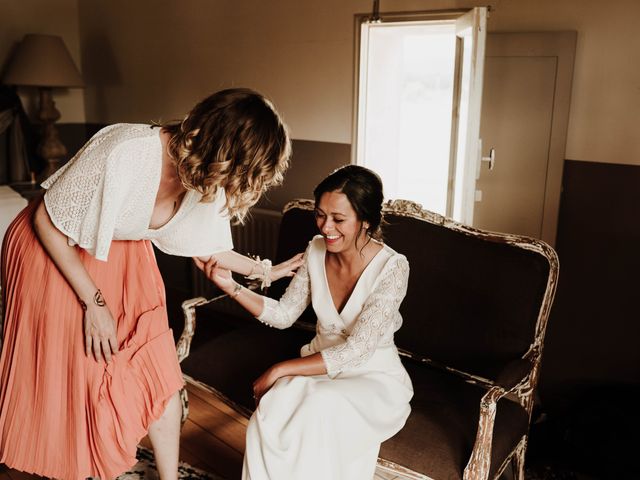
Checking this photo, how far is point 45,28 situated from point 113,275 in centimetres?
412

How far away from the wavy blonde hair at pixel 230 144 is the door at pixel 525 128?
143cm

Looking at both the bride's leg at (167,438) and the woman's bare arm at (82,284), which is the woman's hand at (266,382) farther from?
the woman's bare arm at (82,284)

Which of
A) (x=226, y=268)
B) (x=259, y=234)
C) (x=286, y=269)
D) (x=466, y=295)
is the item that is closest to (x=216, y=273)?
(x=226, y=268)

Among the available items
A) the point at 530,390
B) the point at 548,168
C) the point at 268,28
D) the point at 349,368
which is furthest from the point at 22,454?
the point at 268,28

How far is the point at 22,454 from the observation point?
2.04 metres

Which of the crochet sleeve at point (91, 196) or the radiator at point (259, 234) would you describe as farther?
the radiator at point (259, 234)

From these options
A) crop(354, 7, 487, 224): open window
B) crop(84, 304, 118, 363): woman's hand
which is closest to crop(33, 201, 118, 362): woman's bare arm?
crop(84, 304, 118, 363): woman's hand

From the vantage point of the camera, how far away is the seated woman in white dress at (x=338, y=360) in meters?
1.90

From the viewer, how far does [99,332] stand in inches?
76.2

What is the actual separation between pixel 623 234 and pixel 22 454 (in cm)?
251

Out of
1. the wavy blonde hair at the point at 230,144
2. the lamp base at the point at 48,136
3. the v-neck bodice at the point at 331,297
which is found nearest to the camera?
the wavy blonde hair at the point at 230,144

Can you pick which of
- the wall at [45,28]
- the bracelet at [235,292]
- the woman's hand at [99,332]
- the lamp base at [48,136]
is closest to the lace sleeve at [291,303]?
the bracelet at [235,292]

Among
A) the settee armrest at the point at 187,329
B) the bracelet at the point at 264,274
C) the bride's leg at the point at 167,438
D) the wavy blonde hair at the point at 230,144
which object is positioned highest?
the wavy blonde hair at the point at 230,144

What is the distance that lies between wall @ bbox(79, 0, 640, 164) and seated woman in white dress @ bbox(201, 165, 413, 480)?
1222mm
